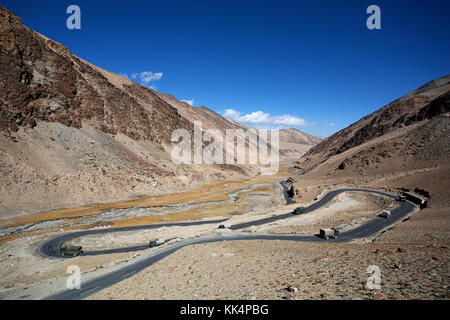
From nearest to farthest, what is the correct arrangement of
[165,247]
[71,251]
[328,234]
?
1. [328,234]
2. [165,247]
3. [71,251]

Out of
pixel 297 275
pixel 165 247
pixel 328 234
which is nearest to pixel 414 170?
pixel 328 234

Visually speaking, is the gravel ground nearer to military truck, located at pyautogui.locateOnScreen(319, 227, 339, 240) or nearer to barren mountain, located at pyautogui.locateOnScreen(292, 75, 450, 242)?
military truck, located at pyautogui.locateOnScreen(319, 227, 339, 240)

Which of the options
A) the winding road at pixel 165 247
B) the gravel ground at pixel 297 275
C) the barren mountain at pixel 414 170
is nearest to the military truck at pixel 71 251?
the winding road at pixel 165 247

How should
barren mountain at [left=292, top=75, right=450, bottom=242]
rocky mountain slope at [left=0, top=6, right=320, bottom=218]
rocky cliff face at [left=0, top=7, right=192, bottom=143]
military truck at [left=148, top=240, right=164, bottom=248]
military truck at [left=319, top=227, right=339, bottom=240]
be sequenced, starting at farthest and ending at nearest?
rocky cliff face at [left=0, top=7, right=192, bottom=143], rocky mountain slope at [left=0, top=6, right=320, bottom=218], military truck at [left=148, top=240, right=164, bottom=248], military truck at [left=319, top=227, right=339, bottom=240], barren mountain at [left=292, top=75, right=450, bottom=242]

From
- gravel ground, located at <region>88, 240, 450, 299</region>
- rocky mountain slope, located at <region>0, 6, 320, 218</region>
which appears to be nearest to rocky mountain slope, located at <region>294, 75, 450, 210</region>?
gravel ground, located at <region>88, 240, 450, 299</region>

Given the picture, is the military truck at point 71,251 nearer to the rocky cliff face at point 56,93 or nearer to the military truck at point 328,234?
the military truck at point 328,234

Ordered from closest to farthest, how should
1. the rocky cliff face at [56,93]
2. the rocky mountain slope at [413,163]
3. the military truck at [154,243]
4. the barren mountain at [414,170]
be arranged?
1. the barren mountain at [414,170]
2. the military truck at [154,243]
3. the rocky mountain slope at [413,163]
4. the rocky cliff face at [56,93]

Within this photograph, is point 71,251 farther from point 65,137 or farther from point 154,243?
point 65,137

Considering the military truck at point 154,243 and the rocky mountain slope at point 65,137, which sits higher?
the rocky mountain slope at point 65,137

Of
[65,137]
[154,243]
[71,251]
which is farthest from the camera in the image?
[65,137]

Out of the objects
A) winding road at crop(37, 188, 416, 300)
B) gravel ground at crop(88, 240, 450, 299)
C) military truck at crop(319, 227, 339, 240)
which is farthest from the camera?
military truck at crop(319, 227, 339, 240)

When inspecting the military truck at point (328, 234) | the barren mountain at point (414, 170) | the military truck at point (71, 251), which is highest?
the barren mountain at point (414, 170)

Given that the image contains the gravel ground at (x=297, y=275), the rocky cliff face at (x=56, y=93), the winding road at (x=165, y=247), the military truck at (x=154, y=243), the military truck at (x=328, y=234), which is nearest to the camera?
the gravel ground at (x=297, y=275)
